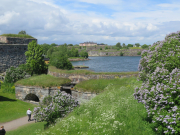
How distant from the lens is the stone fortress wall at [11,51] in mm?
34062

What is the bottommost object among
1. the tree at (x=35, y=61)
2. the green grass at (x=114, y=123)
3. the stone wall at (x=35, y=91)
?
the stone wall at (x=35, y=91)

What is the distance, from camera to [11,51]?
35.4 metres

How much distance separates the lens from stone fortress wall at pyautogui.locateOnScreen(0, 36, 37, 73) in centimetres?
3406

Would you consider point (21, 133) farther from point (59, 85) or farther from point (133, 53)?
point (133, 53)

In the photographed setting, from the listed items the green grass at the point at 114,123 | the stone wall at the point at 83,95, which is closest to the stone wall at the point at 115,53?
the stone wall at the point at 83,95

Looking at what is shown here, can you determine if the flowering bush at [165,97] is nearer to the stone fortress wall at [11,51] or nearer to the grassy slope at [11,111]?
the grassy slope at [11,111]

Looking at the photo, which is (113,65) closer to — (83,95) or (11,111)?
(83,95)

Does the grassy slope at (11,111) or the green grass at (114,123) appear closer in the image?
the green grass at (114,123)

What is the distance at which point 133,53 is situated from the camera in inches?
5217

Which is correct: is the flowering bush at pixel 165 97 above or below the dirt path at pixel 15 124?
above

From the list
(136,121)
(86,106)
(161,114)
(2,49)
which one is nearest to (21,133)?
(86,106)

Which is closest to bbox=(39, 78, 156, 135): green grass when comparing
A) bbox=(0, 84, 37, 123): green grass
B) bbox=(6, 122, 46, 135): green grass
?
bbox=(6, 122, 46, 135): green grass

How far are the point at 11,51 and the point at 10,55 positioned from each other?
835 millimetres

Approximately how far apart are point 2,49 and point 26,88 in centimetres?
1479
